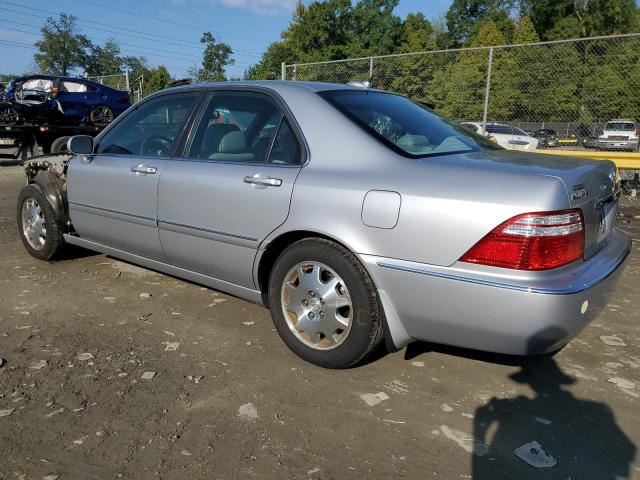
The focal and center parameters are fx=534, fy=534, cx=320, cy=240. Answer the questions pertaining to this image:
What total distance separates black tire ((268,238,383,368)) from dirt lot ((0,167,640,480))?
106 mm

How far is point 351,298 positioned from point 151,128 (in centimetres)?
227

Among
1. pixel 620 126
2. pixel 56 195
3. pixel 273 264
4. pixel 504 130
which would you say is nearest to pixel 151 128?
pixel 56 195

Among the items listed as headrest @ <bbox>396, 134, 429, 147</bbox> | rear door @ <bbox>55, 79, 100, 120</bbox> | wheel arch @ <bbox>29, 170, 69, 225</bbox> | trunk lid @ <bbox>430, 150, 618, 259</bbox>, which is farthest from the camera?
rear door @ <bbox>55, 79, 100, 120</bbox>

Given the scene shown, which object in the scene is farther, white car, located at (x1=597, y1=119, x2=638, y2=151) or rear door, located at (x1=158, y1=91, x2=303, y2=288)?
white car, located at (x1=597, y1=119, x2=638, y2=151)

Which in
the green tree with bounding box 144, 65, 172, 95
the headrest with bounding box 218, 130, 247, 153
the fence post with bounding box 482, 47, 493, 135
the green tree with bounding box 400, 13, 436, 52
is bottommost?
the headrest with bounding box 218, 130, 247, 153

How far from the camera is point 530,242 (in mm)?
2271

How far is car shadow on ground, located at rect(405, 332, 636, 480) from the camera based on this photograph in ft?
7.16

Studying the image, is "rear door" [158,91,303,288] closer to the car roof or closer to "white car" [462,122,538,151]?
the car roof

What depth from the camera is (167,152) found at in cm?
374

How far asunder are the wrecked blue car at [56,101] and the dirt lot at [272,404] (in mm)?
10482

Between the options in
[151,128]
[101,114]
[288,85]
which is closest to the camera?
[288,85]

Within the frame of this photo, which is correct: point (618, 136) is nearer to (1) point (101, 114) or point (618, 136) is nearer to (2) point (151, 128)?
(2) point (151, 128)

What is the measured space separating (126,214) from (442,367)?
2.46 m

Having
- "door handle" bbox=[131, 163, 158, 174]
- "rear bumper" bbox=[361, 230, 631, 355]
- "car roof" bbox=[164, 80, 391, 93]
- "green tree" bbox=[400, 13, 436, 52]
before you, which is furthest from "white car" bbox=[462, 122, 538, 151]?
"green tree" bbox=[400, 13, 436, 52]
